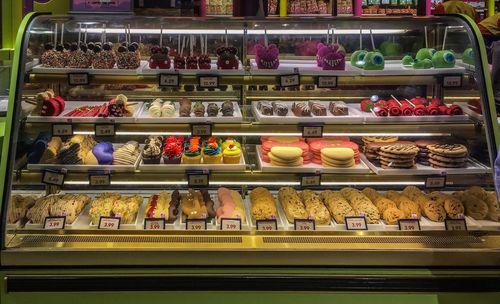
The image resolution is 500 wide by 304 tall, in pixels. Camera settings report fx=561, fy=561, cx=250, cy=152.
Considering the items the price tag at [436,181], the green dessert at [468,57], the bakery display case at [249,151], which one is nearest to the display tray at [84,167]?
the bakery display case at [249,151]

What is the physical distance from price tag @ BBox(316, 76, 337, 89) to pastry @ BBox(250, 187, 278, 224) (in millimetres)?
726

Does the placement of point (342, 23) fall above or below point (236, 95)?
above

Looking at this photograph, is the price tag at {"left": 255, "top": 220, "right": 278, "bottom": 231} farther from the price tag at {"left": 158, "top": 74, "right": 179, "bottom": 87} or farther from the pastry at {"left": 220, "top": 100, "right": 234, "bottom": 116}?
the price tag at {"left": 158, "top": 74, "right": 179, "bottom": 87}

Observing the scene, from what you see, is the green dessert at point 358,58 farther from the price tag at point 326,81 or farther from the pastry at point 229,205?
the pastry at point 229,205

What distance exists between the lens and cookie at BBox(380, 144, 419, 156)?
321 centimetres

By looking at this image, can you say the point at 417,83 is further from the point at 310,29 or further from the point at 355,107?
the point at 310,29

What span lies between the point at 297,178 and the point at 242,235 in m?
0.48

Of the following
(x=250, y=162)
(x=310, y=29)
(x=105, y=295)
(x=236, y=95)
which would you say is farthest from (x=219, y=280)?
(x=310, y=29)

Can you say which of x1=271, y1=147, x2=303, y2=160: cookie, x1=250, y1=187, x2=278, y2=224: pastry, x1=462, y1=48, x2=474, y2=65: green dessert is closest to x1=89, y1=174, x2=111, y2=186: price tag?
x1=250, y1=187, x2=278, y2=224: pastry

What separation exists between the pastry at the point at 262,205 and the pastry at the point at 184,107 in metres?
0.62

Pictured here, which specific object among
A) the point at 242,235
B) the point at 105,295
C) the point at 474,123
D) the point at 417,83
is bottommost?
the point at 105,295

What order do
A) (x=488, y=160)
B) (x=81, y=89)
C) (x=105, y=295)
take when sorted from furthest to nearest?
(x=81, y=89)
(x=488, y=160)
(x=105, y=295)

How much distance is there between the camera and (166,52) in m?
3.25

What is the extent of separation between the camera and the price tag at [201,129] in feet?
10.3
